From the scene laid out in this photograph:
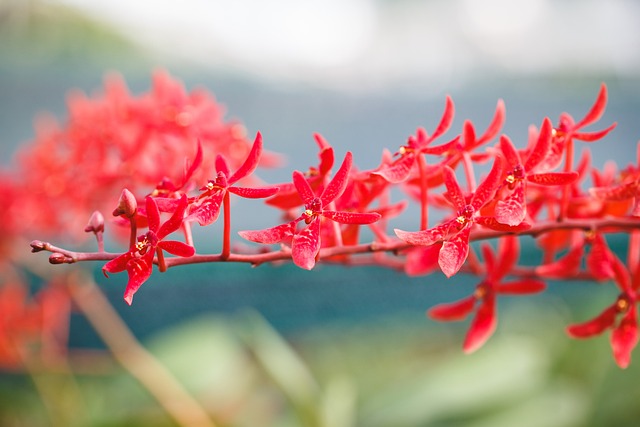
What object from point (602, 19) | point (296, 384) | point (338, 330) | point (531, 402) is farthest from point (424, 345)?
point (602, 19)

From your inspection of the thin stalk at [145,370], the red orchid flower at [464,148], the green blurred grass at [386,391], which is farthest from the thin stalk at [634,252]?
the thin stalk at [145,370]

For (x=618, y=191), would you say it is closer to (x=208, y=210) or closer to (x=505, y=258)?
(x=505, y=258)

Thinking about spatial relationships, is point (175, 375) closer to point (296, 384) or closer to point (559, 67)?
point (296, 384)

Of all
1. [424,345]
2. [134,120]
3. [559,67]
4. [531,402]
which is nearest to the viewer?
[134,120]

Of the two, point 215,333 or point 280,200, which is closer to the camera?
point 280,200

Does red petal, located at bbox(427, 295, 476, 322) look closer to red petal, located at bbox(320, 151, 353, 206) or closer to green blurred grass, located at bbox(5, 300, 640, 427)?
red petal, located at bbox(320, 151, 353, 206)
